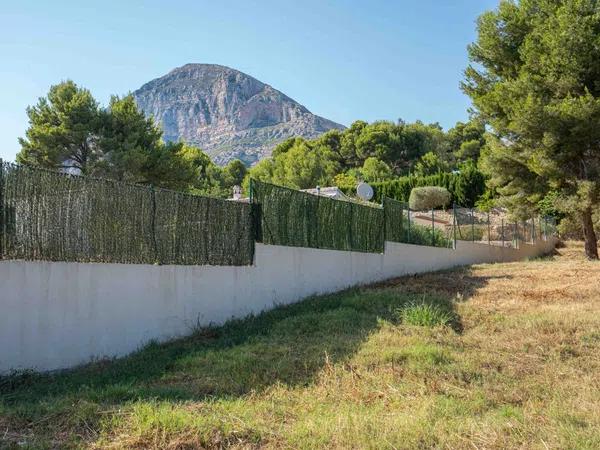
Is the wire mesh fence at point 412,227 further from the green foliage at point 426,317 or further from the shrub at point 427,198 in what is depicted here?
the shrub at point 427,198

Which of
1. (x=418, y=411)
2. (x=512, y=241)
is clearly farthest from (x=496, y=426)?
(x=512, y=241)

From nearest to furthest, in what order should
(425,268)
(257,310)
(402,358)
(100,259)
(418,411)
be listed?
1. (418,411)
2. (402,358)
3. (100,259)
4. (257,310)
5. (425,268)

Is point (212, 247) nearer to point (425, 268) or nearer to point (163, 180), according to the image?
point (425, 268)

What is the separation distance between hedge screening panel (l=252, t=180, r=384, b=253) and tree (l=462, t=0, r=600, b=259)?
7.54 meters

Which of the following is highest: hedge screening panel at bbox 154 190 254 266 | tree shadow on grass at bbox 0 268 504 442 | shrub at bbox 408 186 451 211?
shrub at bbox 408 186 451 211

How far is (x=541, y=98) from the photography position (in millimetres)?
18812

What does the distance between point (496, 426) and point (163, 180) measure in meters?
23.3

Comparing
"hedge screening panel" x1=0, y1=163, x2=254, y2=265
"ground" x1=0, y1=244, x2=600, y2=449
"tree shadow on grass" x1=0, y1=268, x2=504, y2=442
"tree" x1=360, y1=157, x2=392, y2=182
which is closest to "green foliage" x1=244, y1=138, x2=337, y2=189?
"tree" x1=360, y1=157, x2=392, y2=182

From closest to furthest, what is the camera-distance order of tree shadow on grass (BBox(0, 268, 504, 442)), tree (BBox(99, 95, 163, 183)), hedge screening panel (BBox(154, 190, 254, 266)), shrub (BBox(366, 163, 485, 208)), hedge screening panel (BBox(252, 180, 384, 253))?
tree shadow on grass (BBox(0, 268, 504, 442)) < hedge screening panel (BBox(154, 190, 254, 266)) < hedge screening panel (BBox(252, 180, 384, 253)) < tree (BBox(99, 95, 163, 183)) < shrub (BBox(366, 163, 485, 208))

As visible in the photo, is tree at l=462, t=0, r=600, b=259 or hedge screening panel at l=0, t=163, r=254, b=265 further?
tree at l=462, t=0, r=600, b=259

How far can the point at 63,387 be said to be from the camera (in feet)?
19.1

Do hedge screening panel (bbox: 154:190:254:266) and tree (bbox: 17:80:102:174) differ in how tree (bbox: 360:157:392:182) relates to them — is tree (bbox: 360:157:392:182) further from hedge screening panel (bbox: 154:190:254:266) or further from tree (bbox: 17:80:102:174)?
hedge screening panel (bbox: 154:190:254:266)

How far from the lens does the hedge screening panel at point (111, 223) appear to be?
6.71 m

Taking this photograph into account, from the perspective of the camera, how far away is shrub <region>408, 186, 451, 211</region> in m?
33.2
